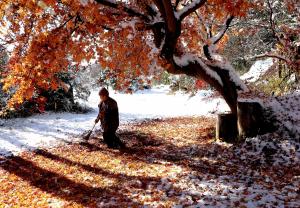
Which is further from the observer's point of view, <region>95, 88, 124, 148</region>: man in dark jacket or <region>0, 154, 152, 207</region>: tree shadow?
<region>95, 88, 124, 148</region>: man in dark jacket

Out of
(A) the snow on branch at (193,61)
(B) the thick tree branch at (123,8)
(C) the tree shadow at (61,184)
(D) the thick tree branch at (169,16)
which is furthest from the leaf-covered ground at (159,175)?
(B) the thick tree branch at (123,8)

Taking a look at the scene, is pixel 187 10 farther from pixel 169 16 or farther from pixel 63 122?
pixel 63 122

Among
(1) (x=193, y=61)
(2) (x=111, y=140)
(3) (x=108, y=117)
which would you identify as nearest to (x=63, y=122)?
(2) (x=111, y=140)

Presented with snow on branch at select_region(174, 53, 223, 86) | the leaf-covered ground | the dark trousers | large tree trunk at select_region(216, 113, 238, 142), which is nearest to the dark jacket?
the dark trousers

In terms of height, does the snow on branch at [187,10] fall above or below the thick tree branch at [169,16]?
above

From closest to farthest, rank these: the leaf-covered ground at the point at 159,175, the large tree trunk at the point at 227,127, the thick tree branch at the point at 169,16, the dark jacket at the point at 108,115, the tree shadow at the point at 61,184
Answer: the leaf-covered ground at the point at 159,175
the tree shadow at the point at 61,184
the thick tree branch at the point at 169,16
the large tree trunk at the point at 227,127
the dark jacket at the point at 108,115

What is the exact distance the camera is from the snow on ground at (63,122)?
1386cm

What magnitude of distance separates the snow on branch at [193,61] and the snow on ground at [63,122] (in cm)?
608

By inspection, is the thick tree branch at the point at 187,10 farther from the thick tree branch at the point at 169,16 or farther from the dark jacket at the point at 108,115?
the dark jacket at the point at 108,115

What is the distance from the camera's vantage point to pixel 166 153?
1063cm

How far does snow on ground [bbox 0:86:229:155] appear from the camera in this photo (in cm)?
1386

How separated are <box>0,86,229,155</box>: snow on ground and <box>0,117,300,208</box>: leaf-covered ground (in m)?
1.72

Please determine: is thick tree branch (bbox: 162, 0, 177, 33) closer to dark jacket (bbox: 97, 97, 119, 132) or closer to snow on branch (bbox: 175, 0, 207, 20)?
snow on branch (bbox: 175, 0, 207, 20)

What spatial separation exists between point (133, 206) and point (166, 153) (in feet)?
13.3
